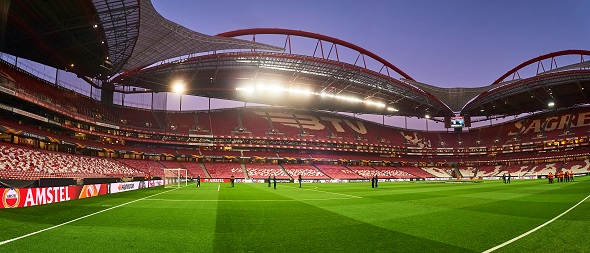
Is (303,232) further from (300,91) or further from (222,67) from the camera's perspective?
(300,91)

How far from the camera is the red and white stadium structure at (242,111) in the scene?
36.0 metres

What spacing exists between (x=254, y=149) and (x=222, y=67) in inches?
986

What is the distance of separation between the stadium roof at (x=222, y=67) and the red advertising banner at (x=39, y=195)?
11.1 meters

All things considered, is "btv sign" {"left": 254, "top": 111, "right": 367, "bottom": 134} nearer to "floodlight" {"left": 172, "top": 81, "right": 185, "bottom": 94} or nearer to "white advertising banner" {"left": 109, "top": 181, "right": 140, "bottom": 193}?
"floodlight" {"left": 172, "top": 81, "right": 185, "bottom": 94}

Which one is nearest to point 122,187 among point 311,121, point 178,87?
point 178,87

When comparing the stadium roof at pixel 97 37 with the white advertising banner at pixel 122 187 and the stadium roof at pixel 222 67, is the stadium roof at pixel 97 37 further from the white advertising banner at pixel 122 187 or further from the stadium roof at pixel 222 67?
the white advertising banner at pixel 122 187

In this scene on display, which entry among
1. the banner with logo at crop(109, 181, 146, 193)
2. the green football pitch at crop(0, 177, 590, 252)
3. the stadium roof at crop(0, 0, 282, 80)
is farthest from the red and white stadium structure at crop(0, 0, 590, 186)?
the green football pitch at crop(0, 177, 590, 252)

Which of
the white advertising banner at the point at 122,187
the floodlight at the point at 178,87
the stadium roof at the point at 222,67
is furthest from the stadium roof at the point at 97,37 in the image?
the white advertising banner at the point at 122,187

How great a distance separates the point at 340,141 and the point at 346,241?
7158 centimetres

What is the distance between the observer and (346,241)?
7.32 metres

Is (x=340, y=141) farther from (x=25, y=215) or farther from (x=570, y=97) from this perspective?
(x=25, y=215)

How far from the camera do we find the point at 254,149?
233 feet

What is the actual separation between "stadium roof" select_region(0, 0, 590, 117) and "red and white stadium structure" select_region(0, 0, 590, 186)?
21cm

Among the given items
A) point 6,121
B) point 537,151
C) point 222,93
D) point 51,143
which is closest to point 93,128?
point 51,143
